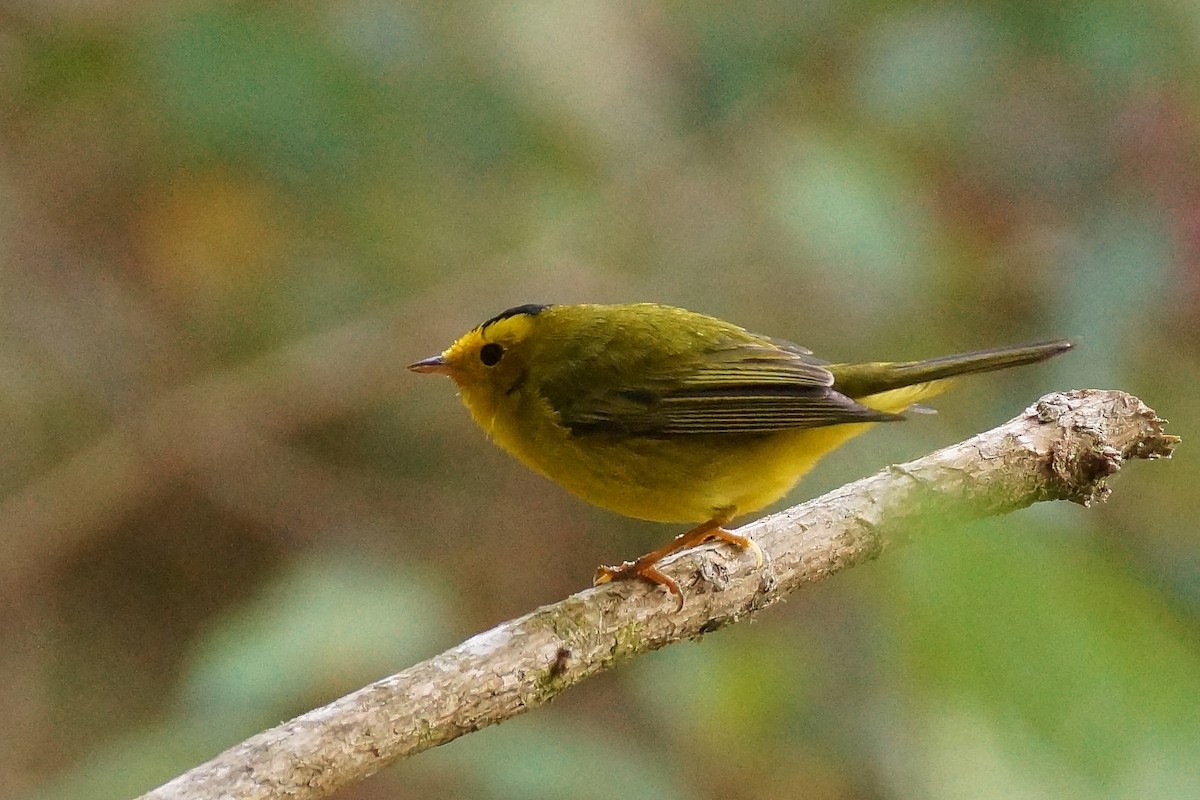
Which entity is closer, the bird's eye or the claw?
the claw

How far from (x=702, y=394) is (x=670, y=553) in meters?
0.39

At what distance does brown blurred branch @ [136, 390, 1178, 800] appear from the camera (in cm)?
197

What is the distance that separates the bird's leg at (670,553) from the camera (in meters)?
2.60

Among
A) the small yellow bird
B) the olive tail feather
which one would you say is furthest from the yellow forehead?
the olive tail feather

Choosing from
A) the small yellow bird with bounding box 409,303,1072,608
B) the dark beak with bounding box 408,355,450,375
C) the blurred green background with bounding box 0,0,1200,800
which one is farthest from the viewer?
the dark beak with bounding box 408,355,450,375

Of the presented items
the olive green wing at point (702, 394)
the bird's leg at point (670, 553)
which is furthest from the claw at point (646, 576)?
the olive green wing at point (702, 394)

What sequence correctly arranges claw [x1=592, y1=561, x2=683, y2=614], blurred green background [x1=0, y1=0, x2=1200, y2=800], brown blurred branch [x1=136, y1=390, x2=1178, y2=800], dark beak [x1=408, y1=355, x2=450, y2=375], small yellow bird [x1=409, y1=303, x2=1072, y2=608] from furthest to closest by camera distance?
dark beak [x1=408, y1=355, x2=450, y2=375]
small yellow bird [x1=409, y1=303, x2=1072, y2=608]
claw [x1=592, y1=561, x2=683, y2=614]
brown blurred branch [x1=136, y1=390, x2=1178, y2=800]
blurred green background [x1=0, y1=0, x2=1200, y2=800]

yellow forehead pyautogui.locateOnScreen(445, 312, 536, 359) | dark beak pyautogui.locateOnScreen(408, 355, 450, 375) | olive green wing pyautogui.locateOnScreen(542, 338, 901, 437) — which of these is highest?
yellow forehead pyautogui.locateOnScreen(445, 312, 536, 359)

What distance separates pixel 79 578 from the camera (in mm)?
5477

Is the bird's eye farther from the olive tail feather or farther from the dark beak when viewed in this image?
the olive tail feather

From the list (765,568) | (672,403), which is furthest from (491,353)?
(765,568)

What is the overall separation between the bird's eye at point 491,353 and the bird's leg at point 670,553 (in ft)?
2.22

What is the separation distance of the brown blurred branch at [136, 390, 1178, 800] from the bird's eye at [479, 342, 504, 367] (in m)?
0.78

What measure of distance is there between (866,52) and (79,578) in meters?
4.02
